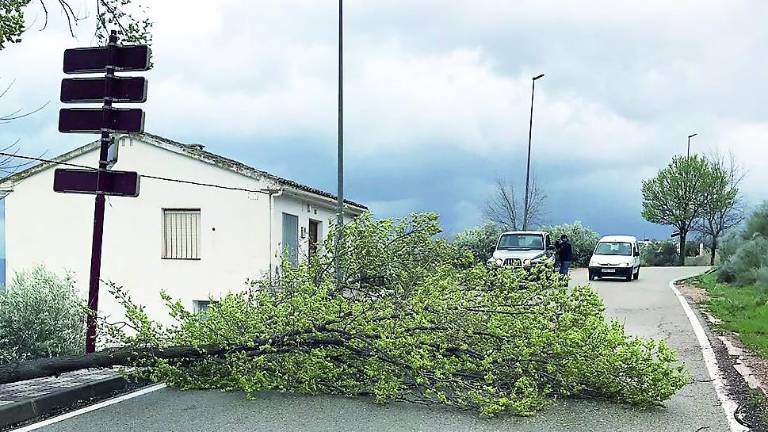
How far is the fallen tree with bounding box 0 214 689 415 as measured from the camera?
7.67m

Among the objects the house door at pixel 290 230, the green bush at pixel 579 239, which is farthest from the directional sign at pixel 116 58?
the green bush at pixel 579 239

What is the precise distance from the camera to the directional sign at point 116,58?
10.4 m

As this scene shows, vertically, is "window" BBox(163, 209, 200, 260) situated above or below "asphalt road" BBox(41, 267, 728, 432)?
above

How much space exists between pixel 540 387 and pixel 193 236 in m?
14.2

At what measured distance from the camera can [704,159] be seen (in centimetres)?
6059

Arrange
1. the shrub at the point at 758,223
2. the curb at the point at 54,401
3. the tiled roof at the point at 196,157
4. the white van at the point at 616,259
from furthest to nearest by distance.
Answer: the white van at the point at 616,259, the shrub at the point at 758,223, the tiled roof at the point at 196,157, the curb at the point at 54,401

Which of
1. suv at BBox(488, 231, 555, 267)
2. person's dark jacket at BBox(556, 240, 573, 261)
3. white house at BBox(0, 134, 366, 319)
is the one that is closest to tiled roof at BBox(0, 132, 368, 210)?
white house at BBox(0, 134, 366, 319)

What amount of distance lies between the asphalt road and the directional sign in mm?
4207

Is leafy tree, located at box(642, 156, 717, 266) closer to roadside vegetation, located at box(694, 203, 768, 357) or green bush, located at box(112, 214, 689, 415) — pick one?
roadside vegetation, located at box(694, 203, 768, 357)

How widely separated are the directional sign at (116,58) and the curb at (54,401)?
397 cm

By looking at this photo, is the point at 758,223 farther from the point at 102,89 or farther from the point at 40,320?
the point at 40,320

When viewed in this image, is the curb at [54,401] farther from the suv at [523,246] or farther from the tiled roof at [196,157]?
the suv at [523,246]

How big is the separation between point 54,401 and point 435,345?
3.86m

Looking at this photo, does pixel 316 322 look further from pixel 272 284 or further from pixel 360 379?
pixel 272 284
